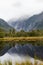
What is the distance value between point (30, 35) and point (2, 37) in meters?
16.9

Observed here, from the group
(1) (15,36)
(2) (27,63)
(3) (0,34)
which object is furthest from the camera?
(1) (15,36)

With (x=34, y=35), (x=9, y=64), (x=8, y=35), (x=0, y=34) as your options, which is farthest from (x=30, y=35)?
(x=9, y=64)

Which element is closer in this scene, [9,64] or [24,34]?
[9,64]

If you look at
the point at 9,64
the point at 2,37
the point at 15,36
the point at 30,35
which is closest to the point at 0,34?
the point at 2,37

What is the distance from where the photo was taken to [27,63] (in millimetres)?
20141

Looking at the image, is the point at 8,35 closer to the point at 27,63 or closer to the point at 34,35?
the point at 34,35

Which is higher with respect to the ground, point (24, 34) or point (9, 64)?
point (24, 34)

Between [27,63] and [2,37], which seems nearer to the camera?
[27,63]

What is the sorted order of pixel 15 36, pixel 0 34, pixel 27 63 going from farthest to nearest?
pixel 15 36, pixel 0 34, pixel 27 63

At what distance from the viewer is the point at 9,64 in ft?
67.1

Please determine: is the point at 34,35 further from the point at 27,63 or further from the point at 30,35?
the point at 27,63

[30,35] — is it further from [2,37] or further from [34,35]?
[2,37]

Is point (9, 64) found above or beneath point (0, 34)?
beneath

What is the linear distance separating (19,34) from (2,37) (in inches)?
447
